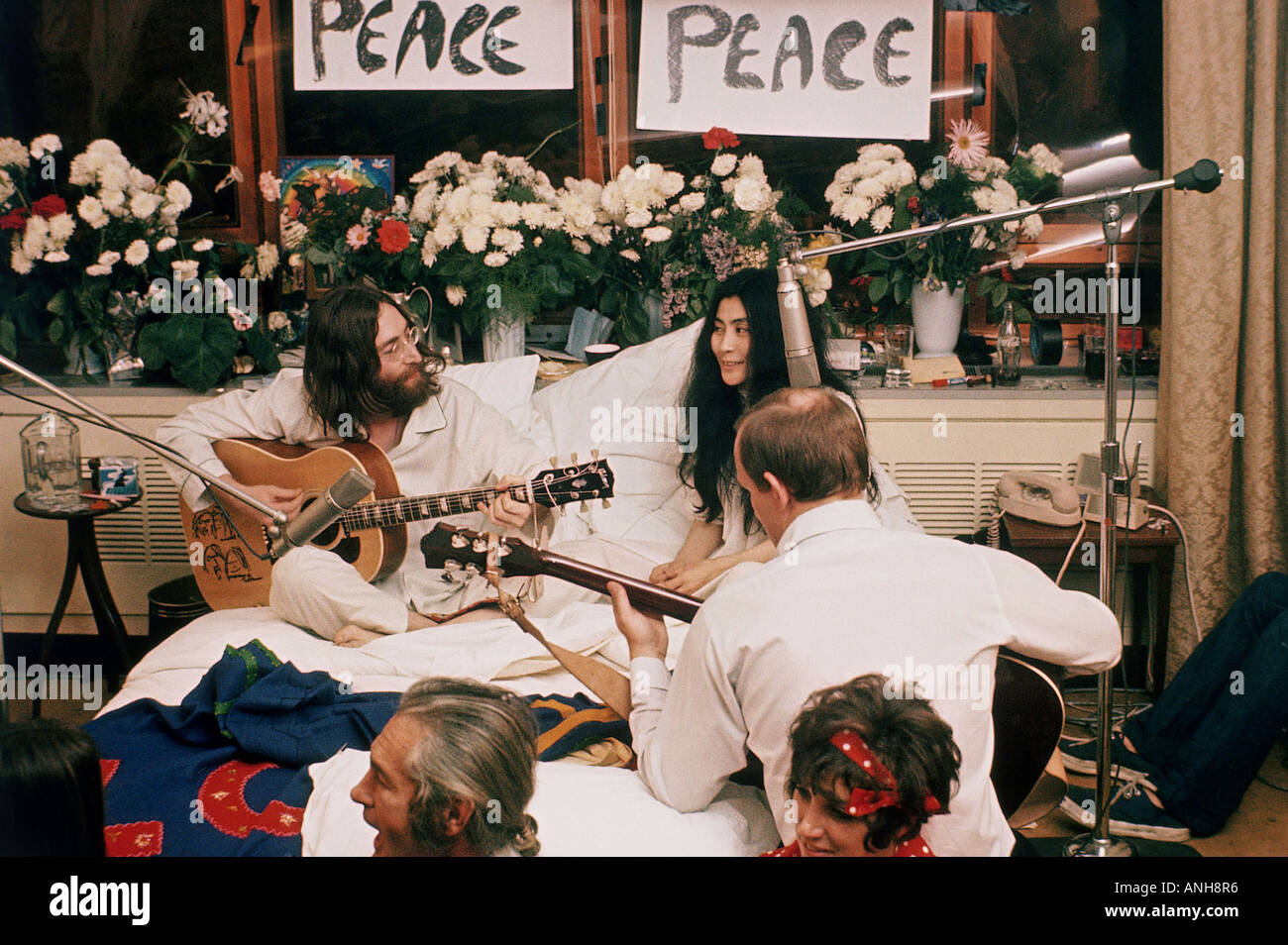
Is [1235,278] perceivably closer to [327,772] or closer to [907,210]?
[907,210]

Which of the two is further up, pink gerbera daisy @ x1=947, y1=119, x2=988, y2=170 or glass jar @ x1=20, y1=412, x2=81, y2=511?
pink gerbera daisy @ x1=947, y1=119, x2=988, y2=170

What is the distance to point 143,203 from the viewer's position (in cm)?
214

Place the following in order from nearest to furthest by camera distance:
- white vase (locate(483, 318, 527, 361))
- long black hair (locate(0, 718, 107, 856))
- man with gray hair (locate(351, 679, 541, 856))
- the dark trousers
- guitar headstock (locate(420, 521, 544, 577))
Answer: long black hair (locate(0, 718, 107, 856)), man with gray hair (locate(351, 679, 541, 856)), guitar headstock (locate(420, 521, 544, 577)), the dark trousers, white vase (locate(483, 318, 527, 361))

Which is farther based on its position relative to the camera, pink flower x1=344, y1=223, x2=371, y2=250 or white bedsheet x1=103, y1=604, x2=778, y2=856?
pink flower x1=344, y1=223, x2=371, y2=250

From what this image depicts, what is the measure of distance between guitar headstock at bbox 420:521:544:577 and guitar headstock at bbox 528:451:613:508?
0.22 metres

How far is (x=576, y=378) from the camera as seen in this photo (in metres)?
2.26

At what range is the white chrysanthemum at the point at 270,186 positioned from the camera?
2336 millimetres

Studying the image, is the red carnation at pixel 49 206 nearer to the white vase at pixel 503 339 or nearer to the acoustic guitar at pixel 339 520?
the acoustic guitar at pixel 339 520

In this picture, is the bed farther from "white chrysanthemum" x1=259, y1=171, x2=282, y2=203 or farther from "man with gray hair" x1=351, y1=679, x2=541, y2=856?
"white chrysanthemum" x1=259, y1=171, x2=282, y2=203

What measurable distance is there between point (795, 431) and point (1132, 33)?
1.12m

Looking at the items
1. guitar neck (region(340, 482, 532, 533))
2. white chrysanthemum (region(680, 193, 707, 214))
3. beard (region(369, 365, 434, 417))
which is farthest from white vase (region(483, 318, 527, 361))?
guitar neck (region(340, 482, 532, 533))

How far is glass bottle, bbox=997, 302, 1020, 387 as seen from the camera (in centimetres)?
211

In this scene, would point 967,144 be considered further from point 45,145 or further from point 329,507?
point 45,145

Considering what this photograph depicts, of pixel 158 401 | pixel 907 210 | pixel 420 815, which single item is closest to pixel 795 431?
pixel 420 815
